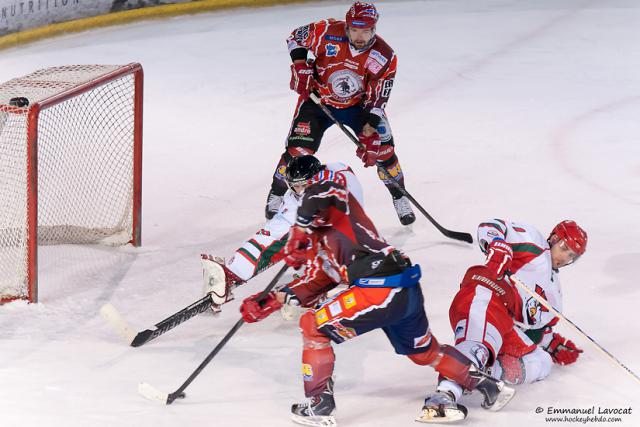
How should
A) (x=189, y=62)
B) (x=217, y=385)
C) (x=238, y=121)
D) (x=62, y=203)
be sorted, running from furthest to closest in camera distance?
(x=189, y=62) → (x=238, y=121) → (x=62, y=203) → (x=217, y=385)

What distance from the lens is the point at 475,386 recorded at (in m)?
3.90

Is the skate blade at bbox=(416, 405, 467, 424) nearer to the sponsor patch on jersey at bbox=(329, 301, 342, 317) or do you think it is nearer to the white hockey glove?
the sponsor patch on jersey at bbox=(329, 301, 342, 317)

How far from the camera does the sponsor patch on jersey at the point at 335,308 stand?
3682 millimetres

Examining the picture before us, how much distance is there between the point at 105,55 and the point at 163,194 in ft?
8.60

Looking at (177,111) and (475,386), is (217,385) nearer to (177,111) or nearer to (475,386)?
(475,386)

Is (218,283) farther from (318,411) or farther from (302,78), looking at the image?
(302,78)

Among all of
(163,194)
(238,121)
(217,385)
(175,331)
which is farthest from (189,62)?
(217,385)

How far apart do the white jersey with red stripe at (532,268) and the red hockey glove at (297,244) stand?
75 centimetres

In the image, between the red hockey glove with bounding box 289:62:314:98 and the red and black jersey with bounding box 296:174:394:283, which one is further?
the red hockey glove with bounding box 289:62:314:98

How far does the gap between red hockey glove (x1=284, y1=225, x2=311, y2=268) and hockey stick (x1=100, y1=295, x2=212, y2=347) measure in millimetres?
562

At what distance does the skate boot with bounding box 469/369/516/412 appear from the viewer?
154 inches

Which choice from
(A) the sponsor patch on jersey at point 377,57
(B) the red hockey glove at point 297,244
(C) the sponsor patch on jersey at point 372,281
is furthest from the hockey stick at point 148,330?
(A) the sponsor patch on jersey at point 377,57

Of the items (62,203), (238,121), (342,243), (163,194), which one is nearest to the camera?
(342,243)

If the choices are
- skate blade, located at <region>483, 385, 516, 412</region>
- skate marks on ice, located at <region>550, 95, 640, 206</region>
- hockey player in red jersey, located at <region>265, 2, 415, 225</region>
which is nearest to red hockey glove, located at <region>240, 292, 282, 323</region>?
skate blade, located at <region>483, 385, 516, 412</region>
